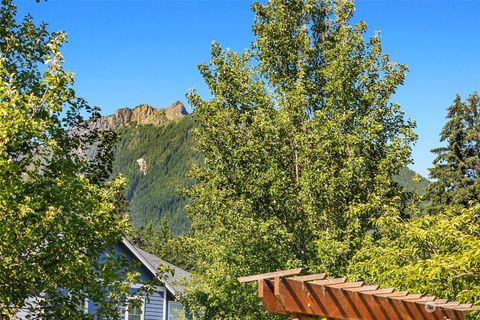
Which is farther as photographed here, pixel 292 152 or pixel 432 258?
pixel 292 152

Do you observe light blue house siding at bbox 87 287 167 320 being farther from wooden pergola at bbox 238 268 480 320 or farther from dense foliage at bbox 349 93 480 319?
wooden pergola at bbox 238 268 480 320

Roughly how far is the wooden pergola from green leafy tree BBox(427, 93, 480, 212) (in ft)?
66.0

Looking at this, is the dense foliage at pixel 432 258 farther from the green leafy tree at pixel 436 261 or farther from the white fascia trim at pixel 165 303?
the white fascia trim at pixel 165 303

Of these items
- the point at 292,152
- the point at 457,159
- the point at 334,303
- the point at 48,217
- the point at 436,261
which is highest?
the point at 457,159

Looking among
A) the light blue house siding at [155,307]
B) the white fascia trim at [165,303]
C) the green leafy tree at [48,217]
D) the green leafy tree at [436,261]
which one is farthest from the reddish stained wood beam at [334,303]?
the white fascia trim at [165,303]

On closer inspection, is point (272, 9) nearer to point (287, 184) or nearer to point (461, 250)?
point (287, 184)

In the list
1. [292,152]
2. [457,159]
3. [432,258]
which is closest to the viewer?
[432,258]

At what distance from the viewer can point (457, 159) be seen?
29.3 meters

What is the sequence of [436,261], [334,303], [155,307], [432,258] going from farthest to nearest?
[155,307] < [432,258] < [436,261] < [334,303]

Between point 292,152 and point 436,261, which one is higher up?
point 292,152

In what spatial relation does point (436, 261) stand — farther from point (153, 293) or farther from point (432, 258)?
point (153, 293)

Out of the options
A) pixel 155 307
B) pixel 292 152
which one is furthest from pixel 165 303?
pixel 292 152

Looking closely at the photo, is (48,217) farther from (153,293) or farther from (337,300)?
(153,293)

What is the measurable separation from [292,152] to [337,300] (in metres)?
10.4
